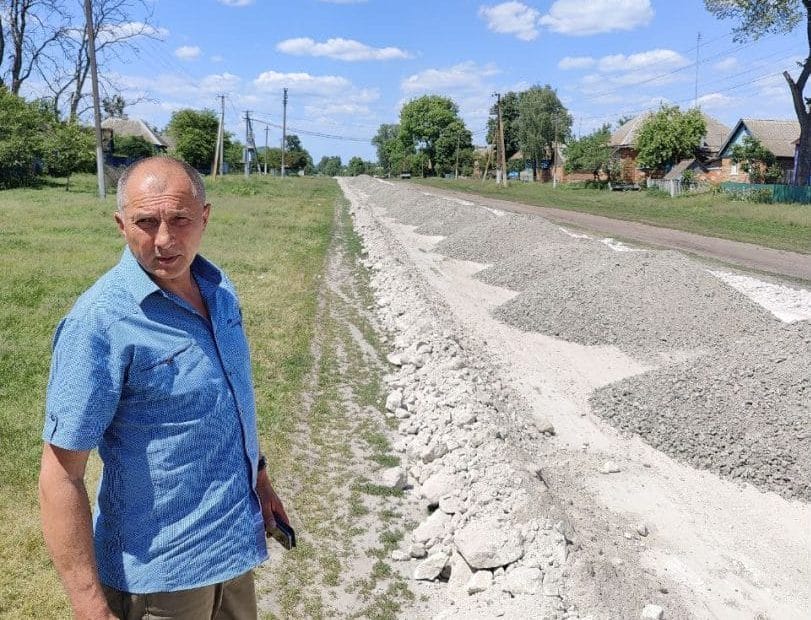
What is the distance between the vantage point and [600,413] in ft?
22.5

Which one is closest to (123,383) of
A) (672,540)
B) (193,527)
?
(193,527)

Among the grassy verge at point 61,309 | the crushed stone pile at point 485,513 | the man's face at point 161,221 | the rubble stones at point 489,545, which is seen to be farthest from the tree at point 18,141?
the man's face at point 161,221

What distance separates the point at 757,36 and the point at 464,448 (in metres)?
36.9

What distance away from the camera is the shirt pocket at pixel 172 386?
1.83 m

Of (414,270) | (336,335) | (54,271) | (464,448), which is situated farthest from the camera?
(414,270)

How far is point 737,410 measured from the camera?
614 centimetres

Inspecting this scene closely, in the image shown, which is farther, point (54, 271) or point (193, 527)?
point (54, 271)

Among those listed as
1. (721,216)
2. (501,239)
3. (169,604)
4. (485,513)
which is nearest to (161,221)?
(169,604)

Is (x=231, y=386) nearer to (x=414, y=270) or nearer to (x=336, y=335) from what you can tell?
(x=336, y=335)

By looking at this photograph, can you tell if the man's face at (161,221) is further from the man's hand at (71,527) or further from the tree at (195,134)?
the tree at (195,134)

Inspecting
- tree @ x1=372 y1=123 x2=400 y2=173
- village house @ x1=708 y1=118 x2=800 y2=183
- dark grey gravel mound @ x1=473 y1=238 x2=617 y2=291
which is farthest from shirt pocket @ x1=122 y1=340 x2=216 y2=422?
tree @ x1=372 y1=123 x2=400 y2=173

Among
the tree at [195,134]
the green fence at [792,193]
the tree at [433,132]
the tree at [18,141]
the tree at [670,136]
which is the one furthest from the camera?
the tree at [433,132]

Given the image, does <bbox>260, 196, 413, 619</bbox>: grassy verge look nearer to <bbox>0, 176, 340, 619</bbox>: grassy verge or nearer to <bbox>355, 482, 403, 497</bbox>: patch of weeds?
<bbox>355, 482, 403, 497</bbox>: patch of weeds

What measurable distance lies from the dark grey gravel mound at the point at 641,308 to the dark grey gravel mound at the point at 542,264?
973 mm
